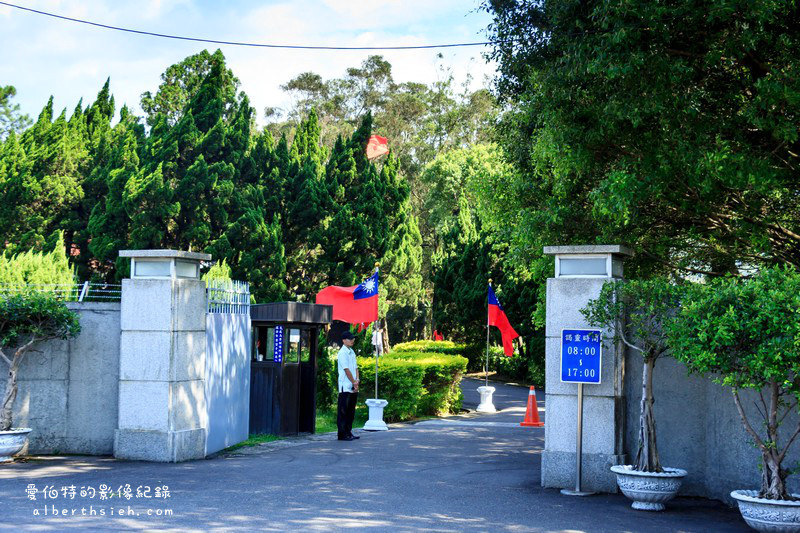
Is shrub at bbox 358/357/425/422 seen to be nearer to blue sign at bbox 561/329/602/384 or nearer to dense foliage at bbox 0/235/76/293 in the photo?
dense foliage at bbox 0/235/76/293

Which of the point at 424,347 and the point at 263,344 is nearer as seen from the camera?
the point at 263,344

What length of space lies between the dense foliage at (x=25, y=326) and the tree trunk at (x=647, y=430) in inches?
293

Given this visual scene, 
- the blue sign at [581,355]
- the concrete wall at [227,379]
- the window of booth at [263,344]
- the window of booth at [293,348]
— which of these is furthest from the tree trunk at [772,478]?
the window of booth at [263,344]

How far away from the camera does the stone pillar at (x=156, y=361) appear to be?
11.6 m

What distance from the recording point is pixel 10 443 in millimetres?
10914

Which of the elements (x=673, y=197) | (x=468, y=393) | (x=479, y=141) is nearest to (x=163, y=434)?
(x=673, y=197)

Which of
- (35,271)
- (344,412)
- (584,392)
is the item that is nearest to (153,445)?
(344,412)

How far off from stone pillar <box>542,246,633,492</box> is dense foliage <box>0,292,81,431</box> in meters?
6.44

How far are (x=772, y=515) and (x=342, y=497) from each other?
4333 millimetres

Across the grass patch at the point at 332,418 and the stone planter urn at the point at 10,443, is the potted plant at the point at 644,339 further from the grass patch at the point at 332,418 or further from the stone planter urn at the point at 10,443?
the grass patch at the point at 332,418

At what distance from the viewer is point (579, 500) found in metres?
9.52

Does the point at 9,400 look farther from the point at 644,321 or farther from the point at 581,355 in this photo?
the point at 644,321

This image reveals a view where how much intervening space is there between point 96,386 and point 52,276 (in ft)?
40.1

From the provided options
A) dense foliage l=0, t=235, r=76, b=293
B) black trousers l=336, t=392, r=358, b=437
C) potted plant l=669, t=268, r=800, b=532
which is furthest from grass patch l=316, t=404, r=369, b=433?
potted plant l=669, t=268, r=800, b=532
